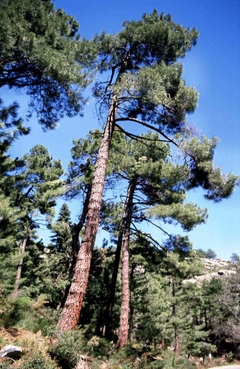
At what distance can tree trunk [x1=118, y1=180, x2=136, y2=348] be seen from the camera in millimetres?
8640

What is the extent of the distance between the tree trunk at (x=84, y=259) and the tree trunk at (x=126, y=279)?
16.3 ft

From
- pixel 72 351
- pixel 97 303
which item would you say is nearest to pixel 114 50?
pixel 72 351

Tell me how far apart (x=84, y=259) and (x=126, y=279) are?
5603 mm

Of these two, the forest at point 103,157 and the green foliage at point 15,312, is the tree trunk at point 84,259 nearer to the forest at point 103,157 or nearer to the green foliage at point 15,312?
the forest at point 103,157

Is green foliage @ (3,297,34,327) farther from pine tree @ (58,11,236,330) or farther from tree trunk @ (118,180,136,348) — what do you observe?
tree trunk @ (118,180,136,348)

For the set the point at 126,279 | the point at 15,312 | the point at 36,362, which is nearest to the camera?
the point at 36,362

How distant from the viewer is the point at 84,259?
506 centimetres

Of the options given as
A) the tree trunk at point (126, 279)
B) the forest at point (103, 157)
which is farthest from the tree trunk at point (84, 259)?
the tree trunk at point (126, 279)

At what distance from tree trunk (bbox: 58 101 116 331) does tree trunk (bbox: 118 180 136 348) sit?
4.97 m

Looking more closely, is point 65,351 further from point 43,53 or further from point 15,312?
point 43,53

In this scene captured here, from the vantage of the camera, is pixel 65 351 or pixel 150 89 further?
pixel 150 89

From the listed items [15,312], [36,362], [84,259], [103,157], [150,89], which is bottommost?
[36,362]

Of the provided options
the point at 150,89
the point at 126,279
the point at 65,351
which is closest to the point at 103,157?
the point at 150,89

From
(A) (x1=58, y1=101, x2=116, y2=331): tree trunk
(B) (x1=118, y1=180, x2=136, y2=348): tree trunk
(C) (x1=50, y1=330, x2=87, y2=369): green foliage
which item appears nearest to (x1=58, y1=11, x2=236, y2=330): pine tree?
(A) (x1=58, y1=101, x2=116, y2=331): tree trunk
